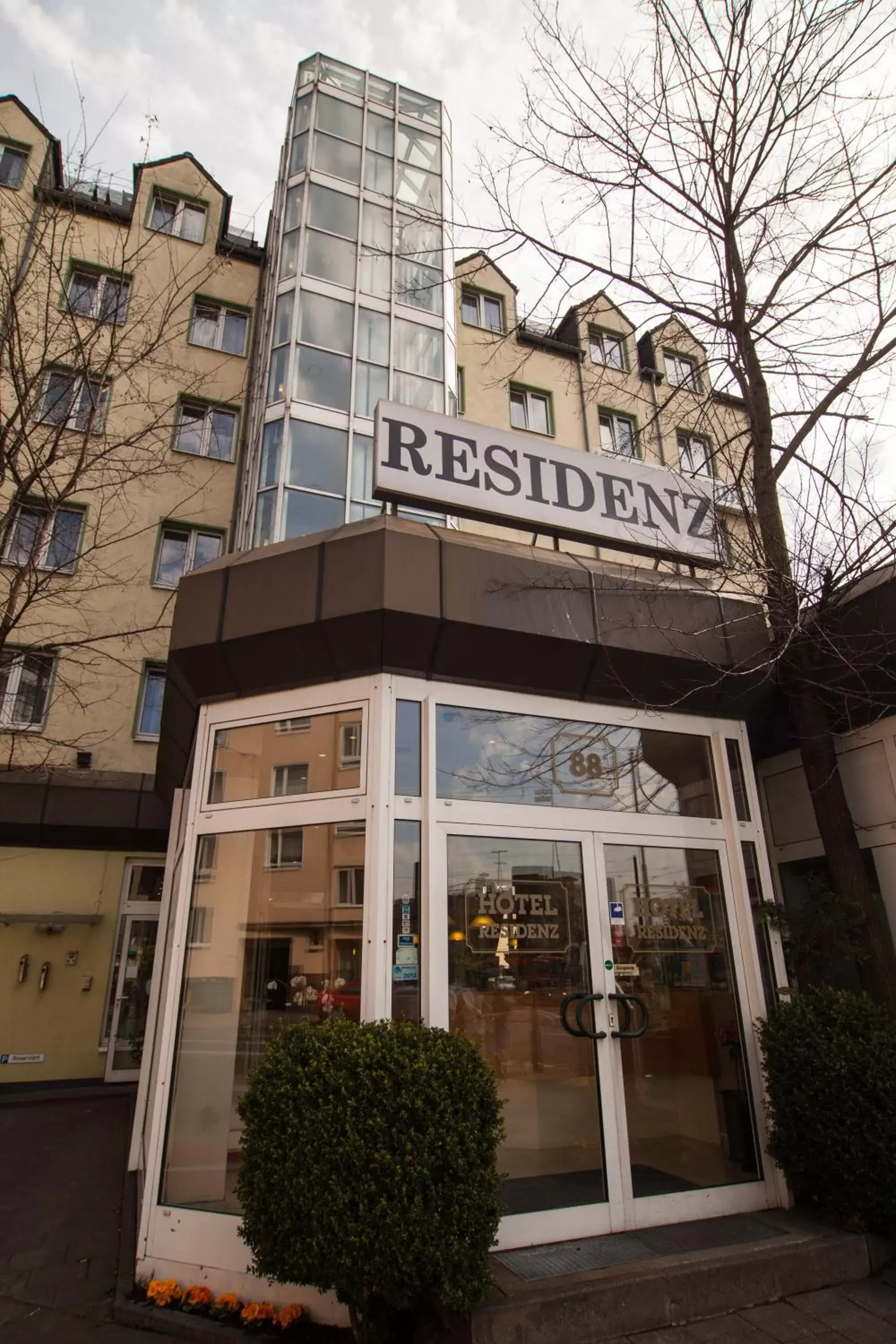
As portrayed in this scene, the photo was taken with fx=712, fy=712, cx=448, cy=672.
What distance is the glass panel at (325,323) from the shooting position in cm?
1339

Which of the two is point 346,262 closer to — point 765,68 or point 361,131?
point 361,131

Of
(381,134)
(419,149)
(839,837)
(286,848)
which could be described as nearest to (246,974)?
(286,848)

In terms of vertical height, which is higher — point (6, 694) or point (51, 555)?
point (51, 555)

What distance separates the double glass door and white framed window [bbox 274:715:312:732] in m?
1.17

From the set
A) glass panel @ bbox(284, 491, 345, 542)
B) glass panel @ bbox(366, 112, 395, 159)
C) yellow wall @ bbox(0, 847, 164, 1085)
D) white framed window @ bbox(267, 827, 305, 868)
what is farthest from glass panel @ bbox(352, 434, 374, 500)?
white framed window @ bbox(267, 827, 305, 868)

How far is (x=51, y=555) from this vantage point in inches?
528

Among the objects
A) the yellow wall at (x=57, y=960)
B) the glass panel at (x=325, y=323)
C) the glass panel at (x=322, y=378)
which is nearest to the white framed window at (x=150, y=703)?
the yellow wall at (x=57, y=960)

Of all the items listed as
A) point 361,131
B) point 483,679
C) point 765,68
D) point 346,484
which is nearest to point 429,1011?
point 483,679

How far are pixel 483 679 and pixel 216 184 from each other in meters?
18.1

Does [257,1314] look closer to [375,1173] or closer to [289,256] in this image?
[375,1173]

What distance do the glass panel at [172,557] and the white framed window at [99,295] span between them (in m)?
3.95

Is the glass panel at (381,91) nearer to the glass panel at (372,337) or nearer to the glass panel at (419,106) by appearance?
the glass panel at (419,106)

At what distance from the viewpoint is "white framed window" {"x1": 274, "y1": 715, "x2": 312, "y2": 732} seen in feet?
16.0

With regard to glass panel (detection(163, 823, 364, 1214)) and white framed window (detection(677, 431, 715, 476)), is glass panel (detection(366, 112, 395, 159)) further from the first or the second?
glass panel (detection(163, 823, 364, 1214))
